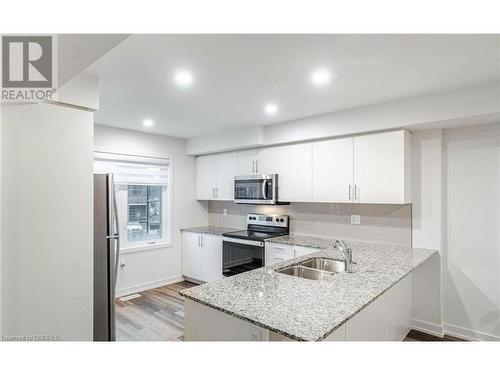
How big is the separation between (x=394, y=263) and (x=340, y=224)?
1.21m

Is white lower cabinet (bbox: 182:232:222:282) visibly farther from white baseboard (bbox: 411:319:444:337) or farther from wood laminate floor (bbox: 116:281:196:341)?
white baseboard (bbox: 411:319:444:337)

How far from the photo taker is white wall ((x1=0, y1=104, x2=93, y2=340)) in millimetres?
1812

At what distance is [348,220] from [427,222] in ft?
2.76

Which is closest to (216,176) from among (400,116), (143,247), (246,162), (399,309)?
(246,162)

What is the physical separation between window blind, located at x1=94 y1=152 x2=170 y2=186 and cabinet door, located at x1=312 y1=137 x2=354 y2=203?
7.77ft

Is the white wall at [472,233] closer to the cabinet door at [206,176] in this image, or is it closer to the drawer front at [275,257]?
the drawer front at [275,257]

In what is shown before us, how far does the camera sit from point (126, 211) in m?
4.19

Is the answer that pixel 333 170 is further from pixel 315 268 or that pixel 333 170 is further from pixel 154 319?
pixel 154 319

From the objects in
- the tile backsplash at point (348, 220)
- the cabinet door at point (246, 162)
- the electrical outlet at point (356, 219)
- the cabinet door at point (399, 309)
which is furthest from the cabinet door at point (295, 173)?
the cabinet door at point (399, 309)

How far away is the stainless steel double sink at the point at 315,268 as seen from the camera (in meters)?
2.39

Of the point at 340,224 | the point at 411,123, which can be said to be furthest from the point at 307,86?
the point at 340,224

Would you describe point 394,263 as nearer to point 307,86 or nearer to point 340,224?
point 340,224

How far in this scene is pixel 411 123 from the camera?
9.01 feet
